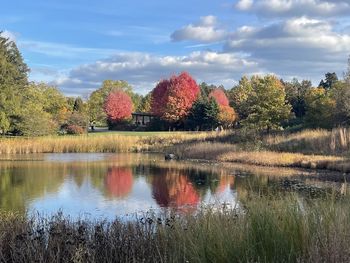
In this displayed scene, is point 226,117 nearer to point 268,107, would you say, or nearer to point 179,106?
point 179,106

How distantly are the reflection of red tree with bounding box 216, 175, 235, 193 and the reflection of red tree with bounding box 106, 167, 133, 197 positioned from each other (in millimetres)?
3756

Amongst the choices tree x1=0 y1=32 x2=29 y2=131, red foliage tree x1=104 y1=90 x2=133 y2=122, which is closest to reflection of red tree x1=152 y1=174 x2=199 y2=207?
tree x1=0 y1=32 x2=29 y2=131

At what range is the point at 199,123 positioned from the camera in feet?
207

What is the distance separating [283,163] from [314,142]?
4.08m

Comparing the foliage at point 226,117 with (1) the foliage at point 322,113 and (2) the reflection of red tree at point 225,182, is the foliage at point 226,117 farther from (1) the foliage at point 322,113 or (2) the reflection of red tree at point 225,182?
(2) the reflection of red tree at point 225,182

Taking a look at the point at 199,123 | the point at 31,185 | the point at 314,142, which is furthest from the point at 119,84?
the point at 31,185

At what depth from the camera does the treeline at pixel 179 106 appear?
4003cm

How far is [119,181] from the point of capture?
24.4 meters

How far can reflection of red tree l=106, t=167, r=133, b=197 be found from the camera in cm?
2055

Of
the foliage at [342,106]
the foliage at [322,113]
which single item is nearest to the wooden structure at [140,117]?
the foliage at [322,113]

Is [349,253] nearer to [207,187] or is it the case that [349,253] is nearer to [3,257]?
[3,257]

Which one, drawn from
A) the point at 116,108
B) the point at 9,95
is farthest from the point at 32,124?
the point at 116,108

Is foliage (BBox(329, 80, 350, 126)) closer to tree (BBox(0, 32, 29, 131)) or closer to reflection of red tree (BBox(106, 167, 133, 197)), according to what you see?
reflection of red tree (BBox(106, 167, 133, 197))

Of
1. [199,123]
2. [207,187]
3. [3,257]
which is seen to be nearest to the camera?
[3,257]
